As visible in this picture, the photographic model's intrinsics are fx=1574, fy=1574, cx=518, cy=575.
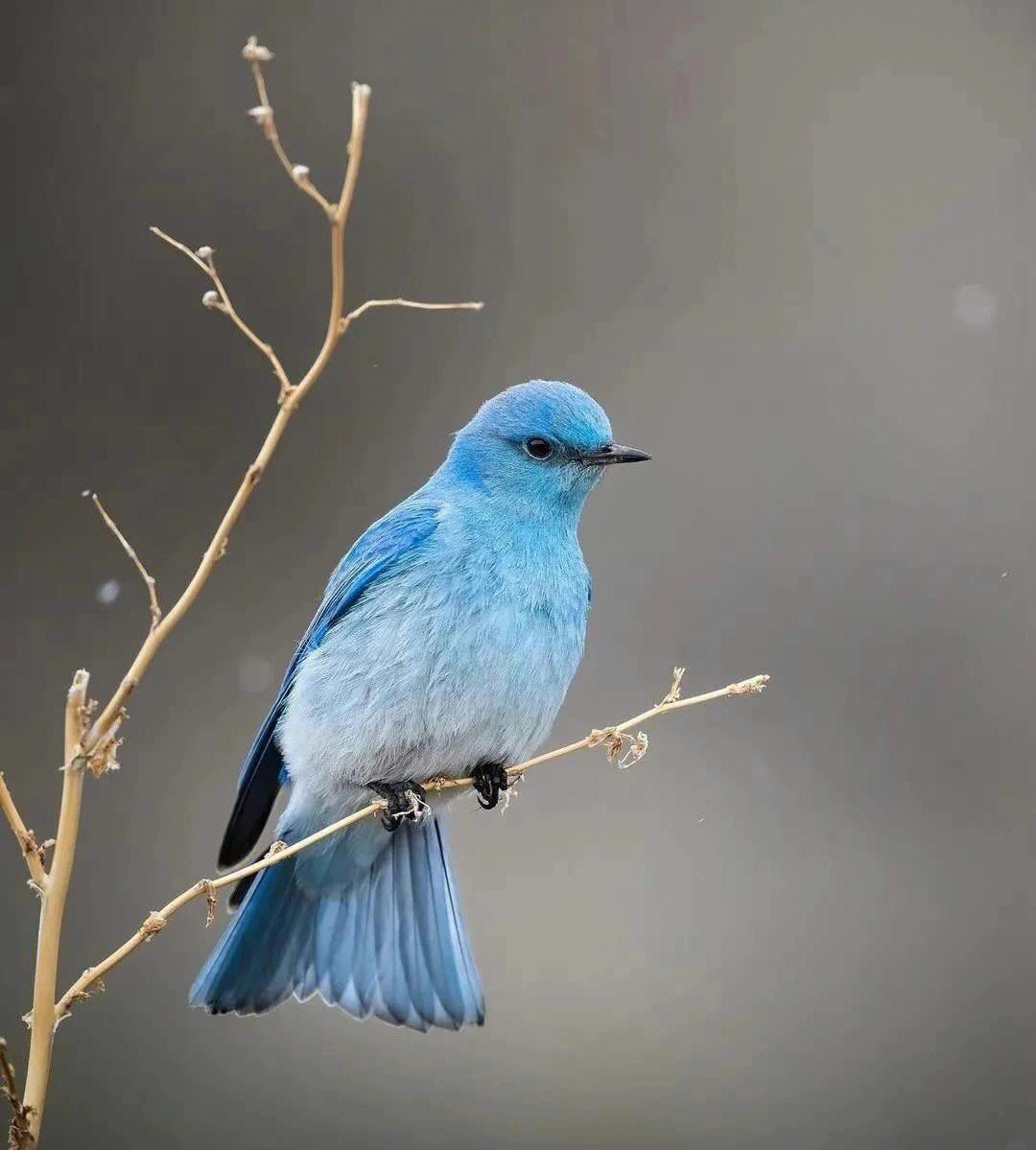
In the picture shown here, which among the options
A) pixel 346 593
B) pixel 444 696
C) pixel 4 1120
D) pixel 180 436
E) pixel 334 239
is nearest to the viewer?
pixel 334 239

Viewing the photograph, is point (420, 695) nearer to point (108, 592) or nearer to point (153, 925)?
point (153, 925)

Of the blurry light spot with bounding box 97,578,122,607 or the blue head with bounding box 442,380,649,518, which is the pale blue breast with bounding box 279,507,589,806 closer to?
the blue head with bounding box 442,380,649,518

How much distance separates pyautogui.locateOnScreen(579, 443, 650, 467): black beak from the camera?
10.2ft

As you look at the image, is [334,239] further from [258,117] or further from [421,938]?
[421,938]

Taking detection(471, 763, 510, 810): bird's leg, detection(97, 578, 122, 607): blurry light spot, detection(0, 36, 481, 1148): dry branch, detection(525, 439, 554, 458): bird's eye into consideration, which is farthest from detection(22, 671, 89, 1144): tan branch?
detection(97, 578, 122, 607): blurry light spot

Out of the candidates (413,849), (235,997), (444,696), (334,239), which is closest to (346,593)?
(444,696)

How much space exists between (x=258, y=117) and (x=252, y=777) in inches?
69.3

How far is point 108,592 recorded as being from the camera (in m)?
5.55

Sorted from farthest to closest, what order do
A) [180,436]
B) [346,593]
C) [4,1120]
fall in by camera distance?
[180,436] < [4,1120] < [346,593]

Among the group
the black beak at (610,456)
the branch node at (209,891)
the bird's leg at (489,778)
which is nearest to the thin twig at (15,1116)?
the branch node at (209,891)

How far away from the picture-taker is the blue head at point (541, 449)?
315cm

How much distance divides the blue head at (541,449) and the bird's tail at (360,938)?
760 mm

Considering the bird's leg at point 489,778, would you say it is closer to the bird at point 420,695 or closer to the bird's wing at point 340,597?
the bird at point 420,695

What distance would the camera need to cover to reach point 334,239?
168 centimetres
